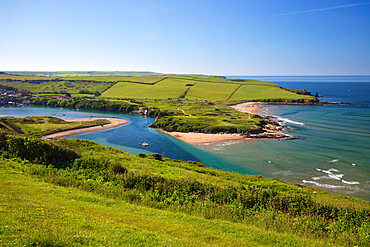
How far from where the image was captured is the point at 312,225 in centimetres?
1984

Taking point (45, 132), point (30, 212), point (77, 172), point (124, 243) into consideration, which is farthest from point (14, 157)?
point (45, 132)

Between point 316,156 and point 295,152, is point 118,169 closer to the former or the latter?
point 295,152

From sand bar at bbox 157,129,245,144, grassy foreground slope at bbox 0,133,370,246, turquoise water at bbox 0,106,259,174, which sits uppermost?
grassy foreground slope at bbox 0,133,370,246

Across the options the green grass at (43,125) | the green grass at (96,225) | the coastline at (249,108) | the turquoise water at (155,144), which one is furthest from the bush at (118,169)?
the coastline at (249,108)

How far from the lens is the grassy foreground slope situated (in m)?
11.8

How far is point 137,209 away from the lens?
1830 cm

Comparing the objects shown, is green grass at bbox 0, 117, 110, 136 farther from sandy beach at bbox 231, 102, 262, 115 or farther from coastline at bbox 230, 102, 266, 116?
sandy beach at bbox 231, 102, 262, 115

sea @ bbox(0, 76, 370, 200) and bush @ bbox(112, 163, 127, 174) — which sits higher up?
bush @ bbox(112, 163, 127, 174)

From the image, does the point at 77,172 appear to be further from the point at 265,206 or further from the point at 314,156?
the point at 314,156

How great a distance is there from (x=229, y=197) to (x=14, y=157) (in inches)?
1007

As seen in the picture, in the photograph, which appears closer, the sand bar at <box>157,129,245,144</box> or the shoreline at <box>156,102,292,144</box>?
the sand bar at <box>157,129,245,144</box>

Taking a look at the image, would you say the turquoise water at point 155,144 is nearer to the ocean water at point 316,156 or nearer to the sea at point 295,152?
the sea at point 295,152

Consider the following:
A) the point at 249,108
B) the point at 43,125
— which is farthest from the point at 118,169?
the point at 249,108

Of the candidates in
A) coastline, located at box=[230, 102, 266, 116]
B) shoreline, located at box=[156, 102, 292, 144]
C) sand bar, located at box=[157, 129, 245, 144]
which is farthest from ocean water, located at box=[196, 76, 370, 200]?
coastline, located at box=[230, 102, 266, 116]
